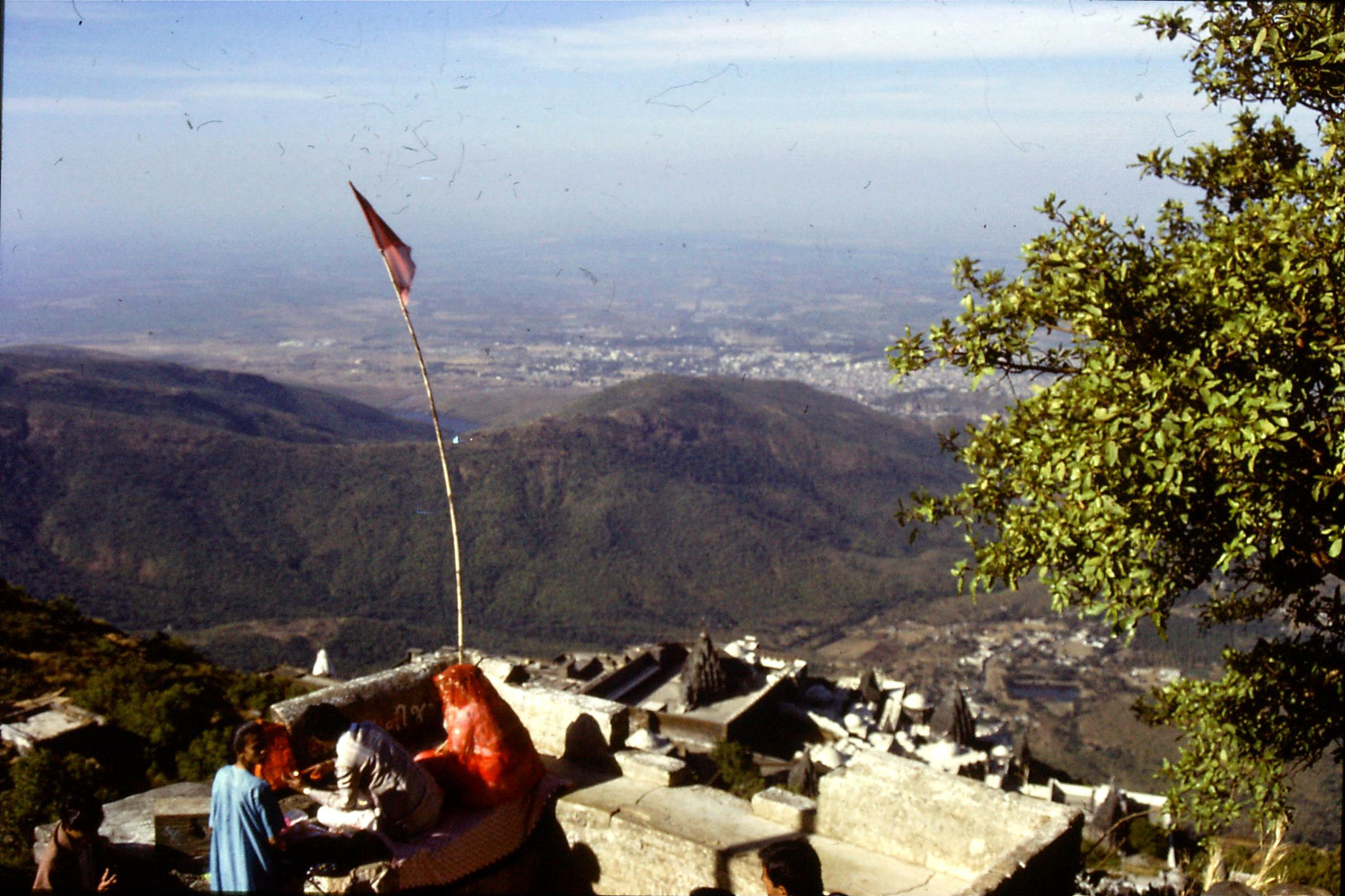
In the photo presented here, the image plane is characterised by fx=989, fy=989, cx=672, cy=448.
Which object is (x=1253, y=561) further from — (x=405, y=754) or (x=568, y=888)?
(x=405, y=754)

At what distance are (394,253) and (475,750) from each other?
374 cm

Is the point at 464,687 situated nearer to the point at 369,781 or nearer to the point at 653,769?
the point at 369,781

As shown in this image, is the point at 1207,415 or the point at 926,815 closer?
the point at 1207,415

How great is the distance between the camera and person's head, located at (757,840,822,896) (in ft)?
16.7

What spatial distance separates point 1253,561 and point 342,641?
170ft

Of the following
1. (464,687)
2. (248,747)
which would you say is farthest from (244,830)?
(464,687)

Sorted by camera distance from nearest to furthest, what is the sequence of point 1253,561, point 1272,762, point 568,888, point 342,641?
1. point 568,888
2. point 1272,762
3. point 1253,561
4. point 342,641

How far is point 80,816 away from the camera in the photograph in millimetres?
5562

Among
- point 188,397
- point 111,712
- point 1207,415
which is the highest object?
point 1207,415

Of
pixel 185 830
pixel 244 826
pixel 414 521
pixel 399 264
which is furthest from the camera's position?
pixel 414 521

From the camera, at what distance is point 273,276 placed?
544 ft

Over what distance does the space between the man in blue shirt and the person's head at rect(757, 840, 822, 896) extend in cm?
268

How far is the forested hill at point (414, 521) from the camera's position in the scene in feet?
A: 217

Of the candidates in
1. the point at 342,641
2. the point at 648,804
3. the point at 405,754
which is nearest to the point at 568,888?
the point at 648,804
